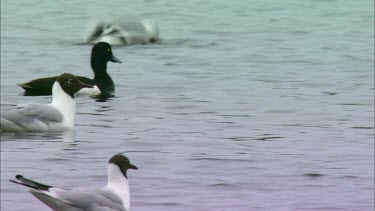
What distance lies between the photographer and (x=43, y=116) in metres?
16.9

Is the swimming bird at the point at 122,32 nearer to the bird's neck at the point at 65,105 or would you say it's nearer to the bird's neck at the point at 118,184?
the bird's neck at the point at 65,105

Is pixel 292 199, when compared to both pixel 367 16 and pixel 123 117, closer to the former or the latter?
pixel 123 117

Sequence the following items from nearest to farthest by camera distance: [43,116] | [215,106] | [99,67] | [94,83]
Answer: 1. [43,116]
2. [215,106]
3. [94,83]
4. [99,67]

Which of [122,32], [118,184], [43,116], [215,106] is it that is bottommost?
[122,32]

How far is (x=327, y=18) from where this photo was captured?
102 ft

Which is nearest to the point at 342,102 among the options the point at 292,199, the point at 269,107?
the point at 269,107

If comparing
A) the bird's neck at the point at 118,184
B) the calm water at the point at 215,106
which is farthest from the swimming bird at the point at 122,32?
the bird's neck at the point at 118,184

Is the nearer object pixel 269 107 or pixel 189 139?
pixel 189 139

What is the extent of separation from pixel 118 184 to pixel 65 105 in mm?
5927

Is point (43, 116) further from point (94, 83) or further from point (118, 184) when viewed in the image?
point (118, 184)

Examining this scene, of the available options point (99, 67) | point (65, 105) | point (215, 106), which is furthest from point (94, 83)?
point (65, 105)

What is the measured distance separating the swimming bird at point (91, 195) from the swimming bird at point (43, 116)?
5.40 meters

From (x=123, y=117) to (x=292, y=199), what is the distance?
5.54 meters

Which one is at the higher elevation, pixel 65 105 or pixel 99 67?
pixel 65 105
